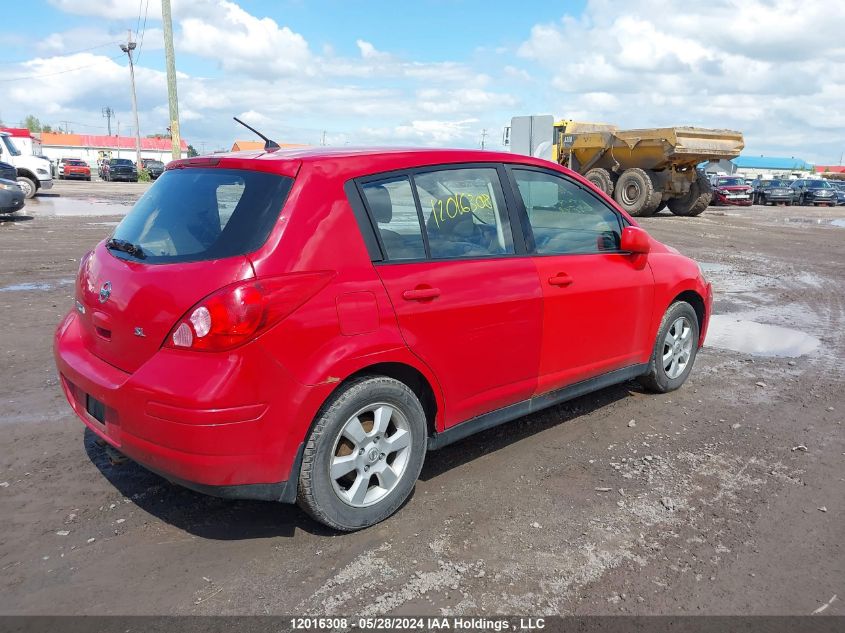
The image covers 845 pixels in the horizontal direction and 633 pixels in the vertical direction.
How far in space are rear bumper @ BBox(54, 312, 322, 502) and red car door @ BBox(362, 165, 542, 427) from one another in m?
0.68

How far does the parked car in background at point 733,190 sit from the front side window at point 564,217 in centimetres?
3225

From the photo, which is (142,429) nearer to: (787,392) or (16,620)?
(16,620)

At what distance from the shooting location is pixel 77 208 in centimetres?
1983

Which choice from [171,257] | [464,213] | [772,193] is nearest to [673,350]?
[464,213]

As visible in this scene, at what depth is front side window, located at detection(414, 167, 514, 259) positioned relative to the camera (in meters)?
3.33

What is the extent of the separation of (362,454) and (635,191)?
67.8 feet

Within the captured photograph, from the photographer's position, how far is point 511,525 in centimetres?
318

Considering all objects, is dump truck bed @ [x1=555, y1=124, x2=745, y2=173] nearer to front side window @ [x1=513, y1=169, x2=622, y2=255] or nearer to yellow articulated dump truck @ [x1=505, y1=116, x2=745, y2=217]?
yellow articulated dump truck @ [x1=505, y1=116, x2=745, y2=217]

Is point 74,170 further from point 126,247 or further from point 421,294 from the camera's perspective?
point 421,294

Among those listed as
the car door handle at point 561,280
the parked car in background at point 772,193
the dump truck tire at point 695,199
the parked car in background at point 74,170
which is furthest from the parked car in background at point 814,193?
the parked car in background at point 74,170

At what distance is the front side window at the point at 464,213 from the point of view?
333 cm

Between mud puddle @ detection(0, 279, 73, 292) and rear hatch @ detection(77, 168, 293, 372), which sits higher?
rear hatch @ detection(77, 168, 293, 372)

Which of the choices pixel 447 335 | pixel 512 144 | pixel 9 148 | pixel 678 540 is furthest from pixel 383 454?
pixel 9 148

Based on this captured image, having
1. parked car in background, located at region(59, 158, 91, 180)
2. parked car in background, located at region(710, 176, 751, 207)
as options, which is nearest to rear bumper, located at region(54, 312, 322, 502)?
parked car in background, located at region(710, 176, 751, 207)
